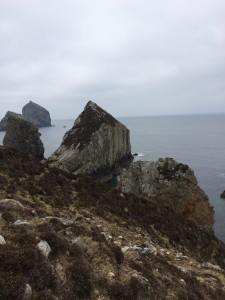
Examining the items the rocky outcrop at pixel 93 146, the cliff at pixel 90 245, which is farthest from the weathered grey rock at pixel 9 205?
the rocky outcrop at pixel 93 146

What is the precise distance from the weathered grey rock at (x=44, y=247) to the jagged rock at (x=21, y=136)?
8851 cm

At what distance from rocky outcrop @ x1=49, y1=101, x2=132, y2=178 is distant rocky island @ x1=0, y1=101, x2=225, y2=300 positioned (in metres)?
37.6

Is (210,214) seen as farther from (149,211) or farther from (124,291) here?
(124,291)

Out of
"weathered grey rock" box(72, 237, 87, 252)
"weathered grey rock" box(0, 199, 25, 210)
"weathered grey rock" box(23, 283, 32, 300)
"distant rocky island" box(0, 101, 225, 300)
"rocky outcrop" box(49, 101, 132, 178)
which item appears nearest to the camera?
"weathered grey rock" box(23, 283, 32, 300)

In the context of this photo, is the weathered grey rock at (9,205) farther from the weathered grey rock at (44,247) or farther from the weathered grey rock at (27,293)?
the weathered grey rock at (27,293)

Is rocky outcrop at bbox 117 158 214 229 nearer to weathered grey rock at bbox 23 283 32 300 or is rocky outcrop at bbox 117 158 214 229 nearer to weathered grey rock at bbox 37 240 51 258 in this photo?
weathered grey rock at bbox 37 240 51 258

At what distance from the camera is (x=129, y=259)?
48.3 ft

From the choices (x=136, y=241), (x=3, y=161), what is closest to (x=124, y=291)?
(x=136, y=241)

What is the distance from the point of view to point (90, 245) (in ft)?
47.1

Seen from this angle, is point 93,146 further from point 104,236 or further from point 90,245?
point 90,245

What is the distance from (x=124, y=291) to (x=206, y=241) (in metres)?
16.8

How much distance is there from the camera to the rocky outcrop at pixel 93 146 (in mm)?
78250

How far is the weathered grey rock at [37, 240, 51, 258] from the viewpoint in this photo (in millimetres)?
11124

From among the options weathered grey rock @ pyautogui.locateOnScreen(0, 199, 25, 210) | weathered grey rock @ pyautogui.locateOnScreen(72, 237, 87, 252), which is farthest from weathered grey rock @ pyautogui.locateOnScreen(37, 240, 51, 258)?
weathered grey rock @ pyautogui.locateOnScreen(0, 199, 25, 210)
